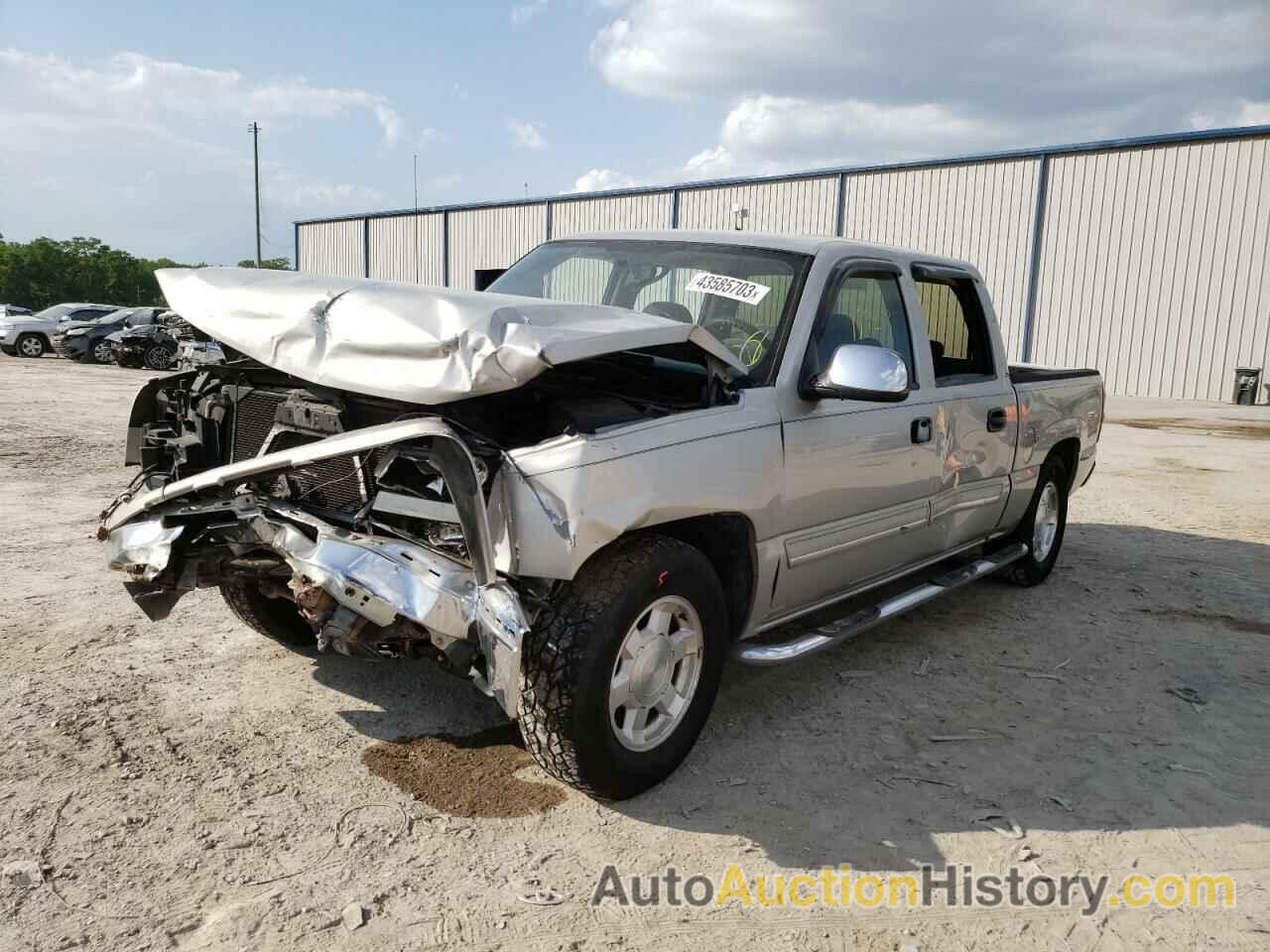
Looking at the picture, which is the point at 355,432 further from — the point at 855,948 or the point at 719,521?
the point at 855,948

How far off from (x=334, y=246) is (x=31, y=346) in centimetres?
1415

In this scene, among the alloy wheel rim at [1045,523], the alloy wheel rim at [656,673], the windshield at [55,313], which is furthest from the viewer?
the windshield at [55,313]

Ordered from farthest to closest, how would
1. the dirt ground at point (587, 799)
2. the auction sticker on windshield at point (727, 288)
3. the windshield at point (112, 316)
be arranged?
the windshield at point (112, 316), the auction sticker on windshield at point (727, 288), the dirt ground at point (587, 799)

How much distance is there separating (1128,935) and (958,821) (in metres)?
0.63

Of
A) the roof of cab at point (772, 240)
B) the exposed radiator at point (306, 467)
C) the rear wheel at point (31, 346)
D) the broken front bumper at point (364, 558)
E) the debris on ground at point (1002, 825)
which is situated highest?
the roof of cab at point (772, 240)

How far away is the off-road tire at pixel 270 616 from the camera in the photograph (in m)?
4.35

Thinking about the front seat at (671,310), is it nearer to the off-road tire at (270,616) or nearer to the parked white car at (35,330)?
the off-road tire at (270,616)

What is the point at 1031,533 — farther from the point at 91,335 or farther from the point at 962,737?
the point at 91,335

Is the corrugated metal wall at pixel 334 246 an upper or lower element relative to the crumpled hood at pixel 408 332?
upper

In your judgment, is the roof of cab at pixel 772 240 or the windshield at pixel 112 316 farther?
the windshield at pixel 112 316

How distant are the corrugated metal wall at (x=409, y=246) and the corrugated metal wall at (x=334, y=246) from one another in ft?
2.84

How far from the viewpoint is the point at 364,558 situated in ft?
9.77

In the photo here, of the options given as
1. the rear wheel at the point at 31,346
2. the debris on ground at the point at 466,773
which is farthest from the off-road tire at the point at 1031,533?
the rear wheel at the point at 31,346

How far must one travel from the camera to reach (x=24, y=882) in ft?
8.79
